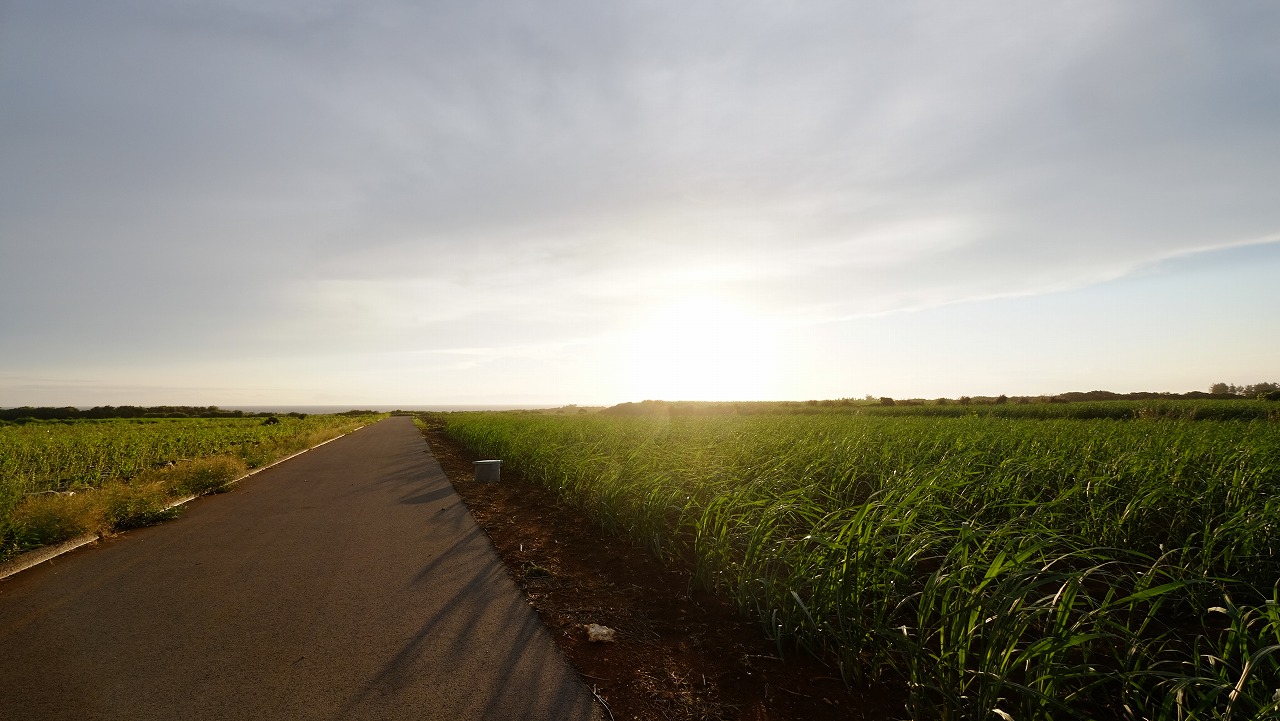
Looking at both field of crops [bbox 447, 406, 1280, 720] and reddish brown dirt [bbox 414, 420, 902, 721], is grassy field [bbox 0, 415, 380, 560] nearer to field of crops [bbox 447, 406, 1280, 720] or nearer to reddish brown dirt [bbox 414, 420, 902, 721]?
reddish brown dirt [bbox 414, 420, 902, 721]

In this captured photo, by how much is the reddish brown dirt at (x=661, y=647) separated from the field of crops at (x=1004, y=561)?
0.20 m

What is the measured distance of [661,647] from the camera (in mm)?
3906

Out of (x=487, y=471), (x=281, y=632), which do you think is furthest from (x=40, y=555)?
(x=487, y=471)

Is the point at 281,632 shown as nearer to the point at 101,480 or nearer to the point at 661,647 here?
the point at 661,647

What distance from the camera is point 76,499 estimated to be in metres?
7.75

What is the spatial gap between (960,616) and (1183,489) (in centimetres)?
405

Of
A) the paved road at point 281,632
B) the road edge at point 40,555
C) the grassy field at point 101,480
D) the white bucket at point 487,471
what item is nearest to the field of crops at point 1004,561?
the paved road at point 281,632

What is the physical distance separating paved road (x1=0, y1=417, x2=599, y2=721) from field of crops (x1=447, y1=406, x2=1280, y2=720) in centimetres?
168

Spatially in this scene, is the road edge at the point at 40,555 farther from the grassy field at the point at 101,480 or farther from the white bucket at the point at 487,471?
the white bucket at the point at 487,471

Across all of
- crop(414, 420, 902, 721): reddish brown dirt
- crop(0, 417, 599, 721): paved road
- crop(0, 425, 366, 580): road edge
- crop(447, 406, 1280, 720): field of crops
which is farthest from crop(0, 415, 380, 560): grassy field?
crop(447, 406, 1280, 720): field of crops

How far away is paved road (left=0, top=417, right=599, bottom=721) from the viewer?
10.4ft

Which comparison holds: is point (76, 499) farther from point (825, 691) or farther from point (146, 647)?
point (825, 691)

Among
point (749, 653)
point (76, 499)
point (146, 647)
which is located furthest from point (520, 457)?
point (749, 653)

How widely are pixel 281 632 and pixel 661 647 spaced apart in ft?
9.50
